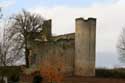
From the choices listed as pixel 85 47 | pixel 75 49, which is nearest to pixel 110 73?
pixel 85 47

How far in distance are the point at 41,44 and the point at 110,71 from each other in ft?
39.2

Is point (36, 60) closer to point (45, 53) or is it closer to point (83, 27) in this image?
point (45, 53)

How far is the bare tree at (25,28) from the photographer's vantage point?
6793 cm

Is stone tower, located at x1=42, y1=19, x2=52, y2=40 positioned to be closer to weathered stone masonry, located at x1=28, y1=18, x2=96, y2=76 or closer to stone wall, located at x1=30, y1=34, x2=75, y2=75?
weathered stone masonry, located at x1=28, y1=18, x2=96, y2=76

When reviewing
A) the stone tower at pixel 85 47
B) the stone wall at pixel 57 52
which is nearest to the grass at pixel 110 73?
the stone tower at pixel 85 47

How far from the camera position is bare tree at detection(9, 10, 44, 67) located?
67931 millimetres

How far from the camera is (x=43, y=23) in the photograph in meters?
69.6

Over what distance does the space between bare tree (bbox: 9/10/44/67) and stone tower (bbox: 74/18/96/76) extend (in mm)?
7795

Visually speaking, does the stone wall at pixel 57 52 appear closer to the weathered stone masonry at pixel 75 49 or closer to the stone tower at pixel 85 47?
the weathered stone masonry at pixel 75 49

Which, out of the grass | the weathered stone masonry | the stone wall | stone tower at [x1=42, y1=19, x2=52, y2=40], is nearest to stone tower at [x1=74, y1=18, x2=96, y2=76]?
the weathered stone masonry

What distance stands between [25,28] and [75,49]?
11468mm

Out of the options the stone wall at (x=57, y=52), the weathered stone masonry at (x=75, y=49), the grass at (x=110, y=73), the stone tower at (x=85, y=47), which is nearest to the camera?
the stone wall at (x=57, y=52)

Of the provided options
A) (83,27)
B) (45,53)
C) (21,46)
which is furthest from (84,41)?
(21,46)

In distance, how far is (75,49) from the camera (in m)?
63.6
